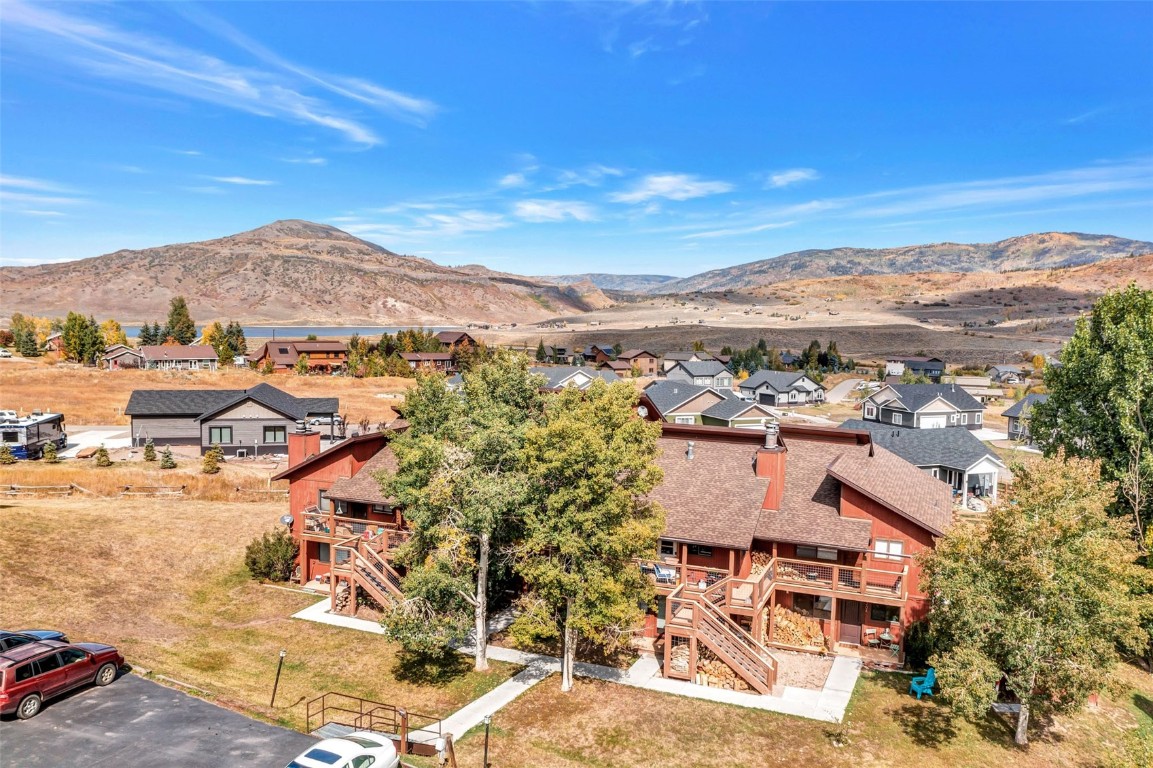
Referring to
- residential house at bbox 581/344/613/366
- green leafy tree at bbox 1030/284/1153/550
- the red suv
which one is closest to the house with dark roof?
the red suv

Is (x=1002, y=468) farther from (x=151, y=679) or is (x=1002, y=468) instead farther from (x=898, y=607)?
(x=151, y=679)

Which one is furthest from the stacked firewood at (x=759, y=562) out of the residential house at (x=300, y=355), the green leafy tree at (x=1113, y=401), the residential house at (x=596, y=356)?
the residential house at (x=596, y=356)

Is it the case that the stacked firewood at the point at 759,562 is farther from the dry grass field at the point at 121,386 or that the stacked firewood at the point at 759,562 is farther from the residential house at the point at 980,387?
the residential house at the point at 980,387

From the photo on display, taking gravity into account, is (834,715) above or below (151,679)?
below

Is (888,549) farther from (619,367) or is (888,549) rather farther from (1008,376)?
(1008,376)

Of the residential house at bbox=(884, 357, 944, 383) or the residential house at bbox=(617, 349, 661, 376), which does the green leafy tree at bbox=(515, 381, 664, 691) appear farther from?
the residential house at bbox=(884, 357, 944, 383)

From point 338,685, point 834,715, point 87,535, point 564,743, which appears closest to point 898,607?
point 834,715

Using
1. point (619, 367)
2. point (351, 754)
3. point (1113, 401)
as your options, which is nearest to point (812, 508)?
point (1113, 401)
